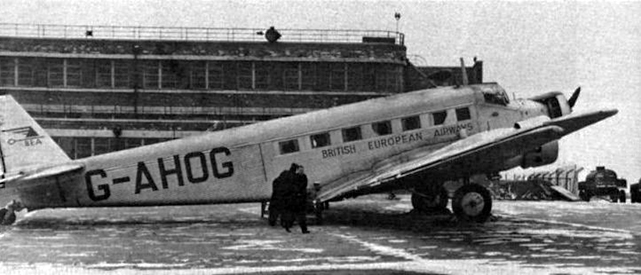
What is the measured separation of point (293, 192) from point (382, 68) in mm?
34237

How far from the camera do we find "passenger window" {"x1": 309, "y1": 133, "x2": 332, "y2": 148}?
21.3 meters

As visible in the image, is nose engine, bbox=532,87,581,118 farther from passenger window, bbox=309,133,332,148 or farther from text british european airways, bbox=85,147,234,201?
text british european airways, bbox=85,147,234,201

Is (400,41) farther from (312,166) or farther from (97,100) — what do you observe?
(312,166)

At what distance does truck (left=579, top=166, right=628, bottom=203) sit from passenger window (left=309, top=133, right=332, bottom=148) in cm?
2574

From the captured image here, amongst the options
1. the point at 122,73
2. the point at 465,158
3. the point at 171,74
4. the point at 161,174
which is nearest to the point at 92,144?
the point at 122,73

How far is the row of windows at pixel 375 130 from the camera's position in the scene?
69.6 feet

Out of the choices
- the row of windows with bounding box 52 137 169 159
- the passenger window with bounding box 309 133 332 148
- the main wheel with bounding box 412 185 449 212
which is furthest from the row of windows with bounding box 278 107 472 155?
the row of windows with bounding box 52 137 169 159

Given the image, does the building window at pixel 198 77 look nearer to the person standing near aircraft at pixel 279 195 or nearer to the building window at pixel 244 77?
the building window at pixel 244 77

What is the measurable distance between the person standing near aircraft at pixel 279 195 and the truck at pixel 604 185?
89.8 feet

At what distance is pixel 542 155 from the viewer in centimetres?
2159

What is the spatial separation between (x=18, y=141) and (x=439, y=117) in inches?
418

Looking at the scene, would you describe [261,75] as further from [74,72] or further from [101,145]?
[74,72]

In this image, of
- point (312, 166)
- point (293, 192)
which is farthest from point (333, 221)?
point (293, 192)

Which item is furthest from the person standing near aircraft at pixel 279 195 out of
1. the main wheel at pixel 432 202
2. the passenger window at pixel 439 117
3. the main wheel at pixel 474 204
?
the main wheel at pixel 432 202
